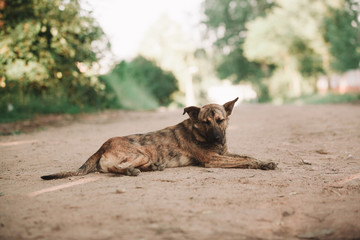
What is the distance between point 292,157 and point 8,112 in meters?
12.4

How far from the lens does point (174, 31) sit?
159 feet

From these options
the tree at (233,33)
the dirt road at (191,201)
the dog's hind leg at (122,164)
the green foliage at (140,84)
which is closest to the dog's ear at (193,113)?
the dirt road at (191,201)

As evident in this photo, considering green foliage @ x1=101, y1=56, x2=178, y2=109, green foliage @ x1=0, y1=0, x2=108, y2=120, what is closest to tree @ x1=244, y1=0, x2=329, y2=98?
green foliage @ x1=101, y1=56, x2=178, y2=109

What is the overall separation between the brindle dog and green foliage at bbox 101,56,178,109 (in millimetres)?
13946

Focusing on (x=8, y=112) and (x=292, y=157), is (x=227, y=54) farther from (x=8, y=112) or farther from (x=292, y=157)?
(x=292, y=157)

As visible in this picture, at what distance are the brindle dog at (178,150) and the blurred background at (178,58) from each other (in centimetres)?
732

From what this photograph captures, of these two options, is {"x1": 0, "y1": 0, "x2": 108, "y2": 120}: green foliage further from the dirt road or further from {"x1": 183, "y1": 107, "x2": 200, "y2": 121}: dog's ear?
{"x1": 183, "y1": 107, "x2": 200, "y2": 121}: dog's ear

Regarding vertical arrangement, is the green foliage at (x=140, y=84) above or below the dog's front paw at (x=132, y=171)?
above

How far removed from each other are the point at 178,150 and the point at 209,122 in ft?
2.26

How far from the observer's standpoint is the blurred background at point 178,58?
1195 cm

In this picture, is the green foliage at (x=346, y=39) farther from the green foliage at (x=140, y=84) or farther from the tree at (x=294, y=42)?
the green foliage at (x=140, y=84)

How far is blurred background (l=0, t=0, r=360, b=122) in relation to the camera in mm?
11953

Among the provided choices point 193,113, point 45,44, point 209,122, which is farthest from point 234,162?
point 45,44

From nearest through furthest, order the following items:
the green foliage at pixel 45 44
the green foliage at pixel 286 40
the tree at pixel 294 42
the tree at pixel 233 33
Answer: the green foliage at pixel 45 44 → the green foliage at pixel 286 40 → the tree at pixel 294 42 → the tree at pixel 233 33
